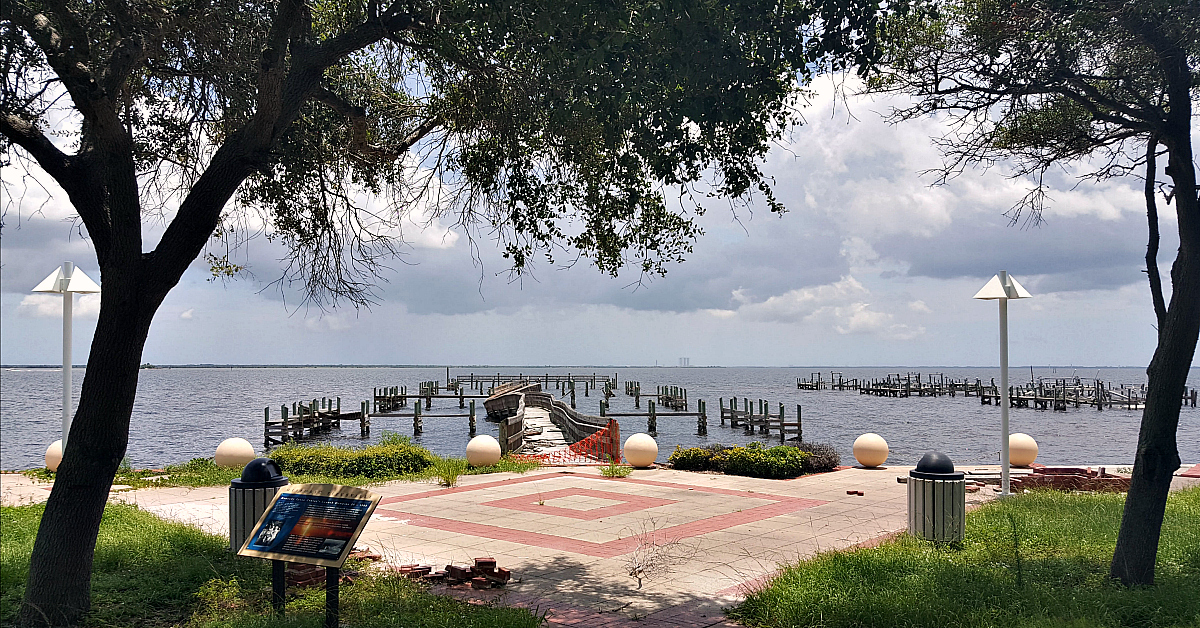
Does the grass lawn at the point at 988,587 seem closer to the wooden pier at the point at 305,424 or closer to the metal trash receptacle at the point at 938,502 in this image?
the metal trash receptacle at the point at 938,502

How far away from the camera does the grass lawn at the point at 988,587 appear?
236 inches

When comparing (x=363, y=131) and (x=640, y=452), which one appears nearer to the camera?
(x=363, y=131)

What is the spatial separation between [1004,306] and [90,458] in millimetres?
12241

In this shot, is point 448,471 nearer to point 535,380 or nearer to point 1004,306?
point 1004,306

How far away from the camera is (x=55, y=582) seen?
20.5 ft

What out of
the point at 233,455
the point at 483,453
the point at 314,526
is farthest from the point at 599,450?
the point at 314,526

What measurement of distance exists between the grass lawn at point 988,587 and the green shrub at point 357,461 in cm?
1037

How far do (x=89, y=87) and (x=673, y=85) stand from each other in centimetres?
453

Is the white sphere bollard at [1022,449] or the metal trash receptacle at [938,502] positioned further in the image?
the white sphere bollard at [1022,449]

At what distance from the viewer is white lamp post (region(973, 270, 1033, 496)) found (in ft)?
41.6

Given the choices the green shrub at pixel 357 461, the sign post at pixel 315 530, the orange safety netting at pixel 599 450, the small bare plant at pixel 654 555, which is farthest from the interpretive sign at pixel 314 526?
the orange safety netting at pixel 599 450

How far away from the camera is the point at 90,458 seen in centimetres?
643

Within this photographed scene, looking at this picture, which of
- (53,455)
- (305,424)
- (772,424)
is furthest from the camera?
(772,424)

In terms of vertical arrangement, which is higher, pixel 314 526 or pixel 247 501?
pixel 314 526
